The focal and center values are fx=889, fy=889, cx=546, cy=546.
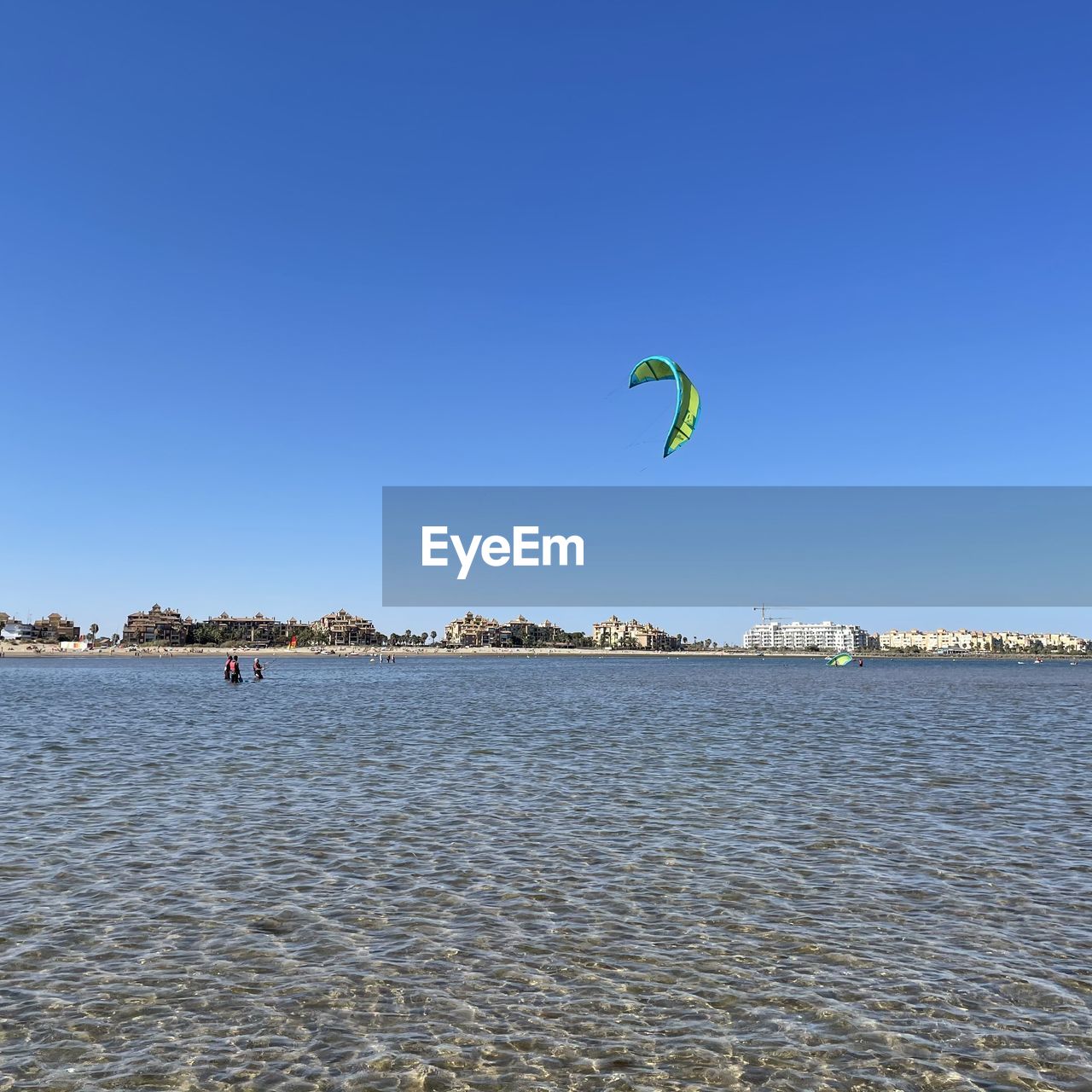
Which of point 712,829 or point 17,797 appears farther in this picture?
point 17,797

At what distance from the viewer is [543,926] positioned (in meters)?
11.0

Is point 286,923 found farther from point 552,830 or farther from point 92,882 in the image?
point 552,830

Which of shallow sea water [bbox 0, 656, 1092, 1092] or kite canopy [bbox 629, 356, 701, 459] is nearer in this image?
shallow sea water [bbox 0, 656, 1092, 1092]

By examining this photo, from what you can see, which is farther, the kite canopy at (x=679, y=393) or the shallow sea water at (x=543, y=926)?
the kite canopy at (x=679, y=393)

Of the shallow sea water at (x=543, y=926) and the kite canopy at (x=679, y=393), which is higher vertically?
the kite canopy at (x=679, y=393)

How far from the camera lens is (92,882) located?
12.6 meters

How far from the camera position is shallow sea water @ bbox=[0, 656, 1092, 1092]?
297 inches

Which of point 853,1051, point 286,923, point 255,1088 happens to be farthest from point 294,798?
point 853,1051

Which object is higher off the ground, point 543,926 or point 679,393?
point 679,393

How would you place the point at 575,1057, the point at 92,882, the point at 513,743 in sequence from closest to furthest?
1. the point at 575,1057
2. the point at 92,882
3. the point at 513,743

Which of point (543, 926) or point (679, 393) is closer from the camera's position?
point (543, 926)

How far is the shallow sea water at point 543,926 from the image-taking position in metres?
7.55

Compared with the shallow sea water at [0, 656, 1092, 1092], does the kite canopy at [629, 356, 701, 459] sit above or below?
above

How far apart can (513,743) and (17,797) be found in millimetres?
15618
